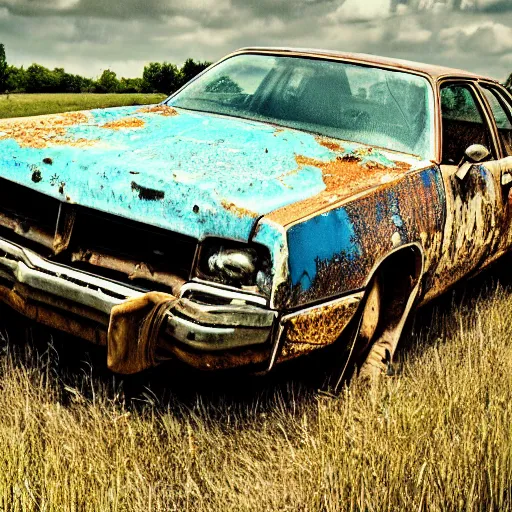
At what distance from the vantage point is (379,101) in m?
3.98

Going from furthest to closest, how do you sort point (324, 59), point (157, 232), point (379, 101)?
point (324, 59) → point (379, 101) → point (157, 232)

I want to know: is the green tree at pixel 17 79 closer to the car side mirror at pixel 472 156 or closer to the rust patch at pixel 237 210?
the car side mirror at pixel 472 156

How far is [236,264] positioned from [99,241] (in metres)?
0.66

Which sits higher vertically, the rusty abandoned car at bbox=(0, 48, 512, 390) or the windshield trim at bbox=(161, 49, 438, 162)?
the windshield trim at bbox=(161, 49, 438, 162)

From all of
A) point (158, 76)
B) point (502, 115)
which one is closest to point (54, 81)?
point (158, 76)

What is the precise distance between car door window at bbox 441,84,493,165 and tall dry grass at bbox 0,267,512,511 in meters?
1.11

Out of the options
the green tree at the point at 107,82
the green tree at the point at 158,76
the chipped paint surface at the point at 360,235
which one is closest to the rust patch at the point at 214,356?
the chipped paint surface at the point at 360,235

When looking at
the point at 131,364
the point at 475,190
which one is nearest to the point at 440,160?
the point at 475,190

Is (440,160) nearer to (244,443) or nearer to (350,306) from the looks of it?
(350,306)

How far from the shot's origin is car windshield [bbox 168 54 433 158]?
3.82 m

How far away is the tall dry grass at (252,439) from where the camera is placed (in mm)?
2283

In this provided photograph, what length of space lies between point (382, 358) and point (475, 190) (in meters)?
1.17

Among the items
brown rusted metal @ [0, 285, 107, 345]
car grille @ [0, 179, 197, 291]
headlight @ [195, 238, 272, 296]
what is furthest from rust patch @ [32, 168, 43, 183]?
headlight @ [195, 238, 272, 296]

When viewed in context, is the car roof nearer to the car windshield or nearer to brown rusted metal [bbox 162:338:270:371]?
the car windshield
